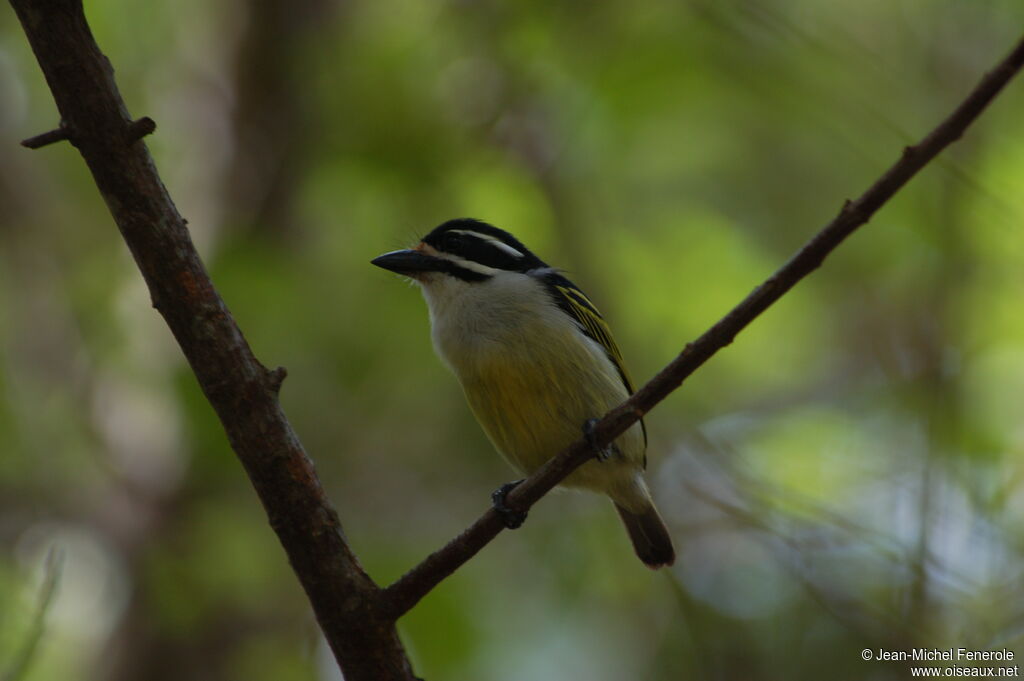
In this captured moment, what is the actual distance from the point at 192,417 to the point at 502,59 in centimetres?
225

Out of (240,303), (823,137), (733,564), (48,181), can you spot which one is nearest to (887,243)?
(823,137)

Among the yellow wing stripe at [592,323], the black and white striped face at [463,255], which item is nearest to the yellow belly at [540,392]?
the yellow wing stripe at [592,323]

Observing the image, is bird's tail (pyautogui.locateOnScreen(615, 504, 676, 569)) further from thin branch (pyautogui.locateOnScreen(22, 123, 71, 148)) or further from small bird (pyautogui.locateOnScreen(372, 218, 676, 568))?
thin branch (pyautogui.locateOnScreen(22, 123, 71, 148))

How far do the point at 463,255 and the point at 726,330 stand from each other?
2182 millimetres

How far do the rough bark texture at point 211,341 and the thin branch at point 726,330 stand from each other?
15 centimetres

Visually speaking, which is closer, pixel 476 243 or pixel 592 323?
pixel 592 323

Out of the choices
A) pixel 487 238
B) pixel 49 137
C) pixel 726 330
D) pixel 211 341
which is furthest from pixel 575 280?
pixel 49 137

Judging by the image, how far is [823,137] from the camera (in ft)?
22.3

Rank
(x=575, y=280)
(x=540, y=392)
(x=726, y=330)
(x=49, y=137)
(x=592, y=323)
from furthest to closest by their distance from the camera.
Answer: (x=575, y=280), (x=592, y=323), (x=540, y=392), (x=49, y=137), (x=726, y=330)

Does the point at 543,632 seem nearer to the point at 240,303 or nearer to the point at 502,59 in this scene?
the point at 240,303

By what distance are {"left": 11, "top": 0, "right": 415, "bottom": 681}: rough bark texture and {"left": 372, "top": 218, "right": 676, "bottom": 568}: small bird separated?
Answer: 0.84 m

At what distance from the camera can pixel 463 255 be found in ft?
14.4

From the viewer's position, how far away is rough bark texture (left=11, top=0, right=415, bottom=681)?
2.48 m

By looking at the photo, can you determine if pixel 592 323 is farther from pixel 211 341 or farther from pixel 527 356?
pixel 211 341
